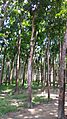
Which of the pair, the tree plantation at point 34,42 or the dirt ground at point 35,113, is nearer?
the tree plantation at point 34,42

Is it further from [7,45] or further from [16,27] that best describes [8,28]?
[7,45]

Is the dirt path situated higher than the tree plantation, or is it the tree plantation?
the tree plantation

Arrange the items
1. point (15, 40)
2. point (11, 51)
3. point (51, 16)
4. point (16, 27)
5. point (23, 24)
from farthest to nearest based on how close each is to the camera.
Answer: point (11, 51) → point (15, 40) → point (16, 27) → point (23, 24) → point (51, 16)

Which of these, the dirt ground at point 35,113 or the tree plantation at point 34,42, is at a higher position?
the tree plantation at point 34,42

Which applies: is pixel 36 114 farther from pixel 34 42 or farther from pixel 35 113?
pixel 34 42

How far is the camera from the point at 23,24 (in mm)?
24031

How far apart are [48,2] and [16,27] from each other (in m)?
8.02

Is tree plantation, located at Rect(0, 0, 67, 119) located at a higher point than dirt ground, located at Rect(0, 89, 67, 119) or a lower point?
higher

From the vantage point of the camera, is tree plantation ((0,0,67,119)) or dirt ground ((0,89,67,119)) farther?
dirt ground ((0,89,67,119))

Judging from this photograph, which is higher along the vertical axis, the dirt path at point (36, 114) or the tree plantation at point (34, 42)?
the tree plantation at point (34, 42)

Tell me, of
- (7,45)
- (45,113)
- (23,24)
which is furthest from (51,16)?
(7,45)

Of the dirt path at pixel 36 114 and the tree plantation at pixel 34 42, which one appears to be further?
the dirt path at pixel 36 114

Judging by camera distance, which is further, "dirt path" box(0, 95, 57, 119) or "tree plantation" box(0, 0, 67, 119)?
"dirt path" box(0, 95, 57, 119)

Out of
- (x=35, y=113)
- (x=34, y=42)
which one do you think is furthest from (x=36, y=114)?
(x=34, y=42)
